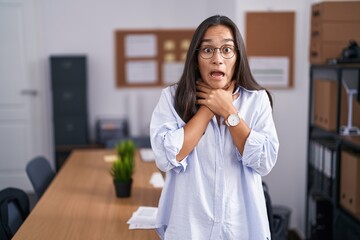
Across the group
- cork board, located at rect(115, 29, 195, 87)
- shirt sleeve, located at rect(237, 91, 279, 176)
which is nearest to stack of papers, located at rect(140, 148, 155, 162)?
cork board, located at rect(115, 29, 195, 87)

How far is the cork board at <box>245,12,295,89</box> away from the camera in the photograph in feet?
11.1

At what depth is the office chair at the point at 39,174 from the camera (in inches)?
96.5

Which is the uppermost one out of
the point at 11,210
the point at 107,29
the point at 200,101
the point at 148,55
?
the point at 107,29

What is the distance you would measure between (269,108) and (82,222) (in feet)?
3.19

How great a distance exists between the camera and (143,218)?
71.7 inches

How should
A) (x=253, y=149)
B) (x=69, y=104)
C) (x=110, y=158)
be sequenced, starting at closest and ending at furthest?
(x=253, y=149), (x=110, y=158), (x=69, y=104)

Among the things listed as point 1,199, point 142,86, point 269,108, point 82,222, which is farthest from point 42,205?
point 142,86

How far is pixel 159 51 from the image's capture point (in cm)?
464

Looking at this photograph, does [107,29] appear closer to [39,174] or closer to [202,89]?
[39,174]

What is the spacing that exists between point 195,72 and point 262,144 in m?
0.32

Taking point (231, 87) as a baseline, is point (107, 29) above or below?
above

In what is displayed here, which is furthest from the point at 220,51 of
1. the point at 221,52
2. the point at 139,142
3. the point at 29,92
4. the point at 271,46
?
the point at 29,92

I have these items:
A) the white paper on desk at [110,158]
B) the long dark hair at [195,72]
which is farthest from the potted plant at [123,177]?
the long dark hair at [195,72]

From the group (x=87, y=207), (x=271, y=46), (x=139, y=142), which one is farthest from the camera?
(x=139, y=142)
